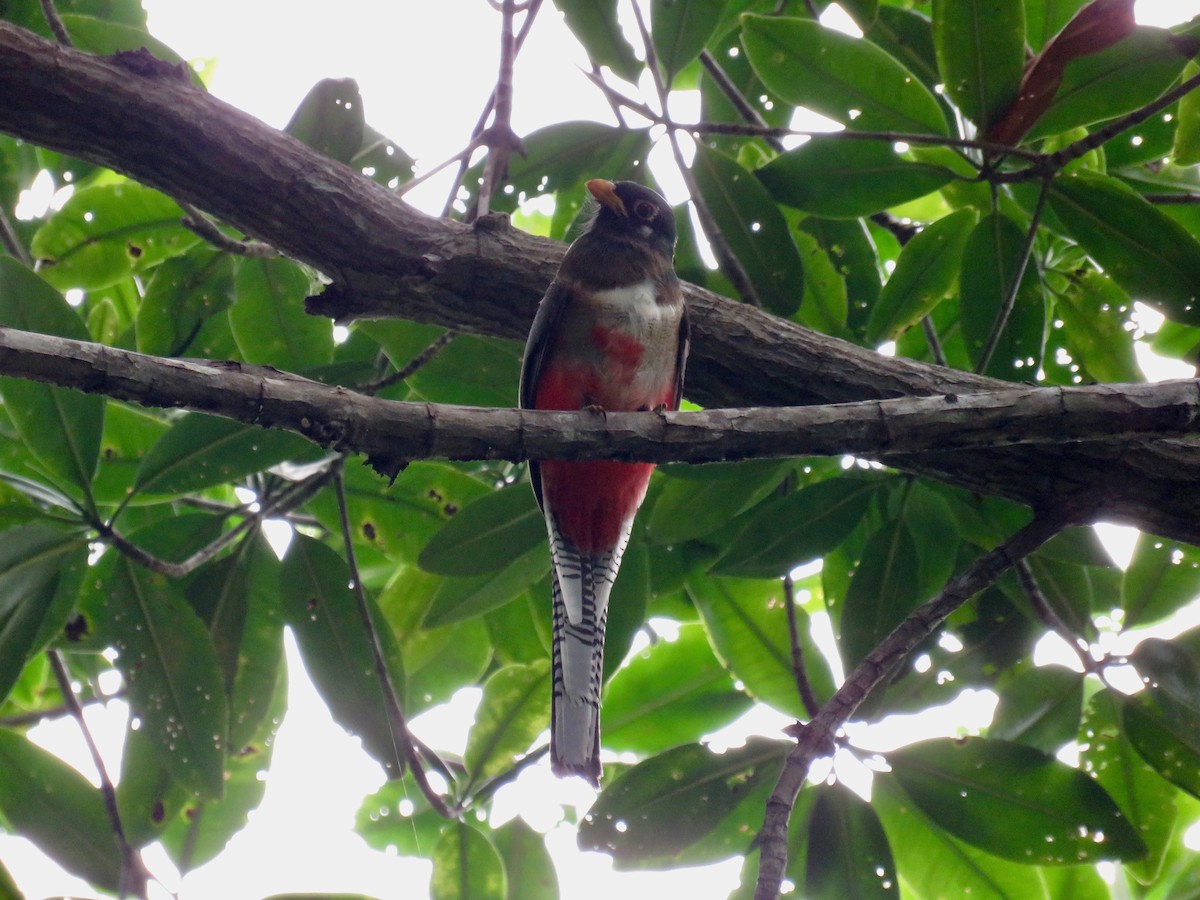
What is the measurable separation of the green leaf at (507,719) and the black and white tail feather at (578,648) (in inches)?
15.7

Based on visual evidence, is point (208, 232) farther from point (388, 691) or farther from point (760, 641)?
point (760, 641)

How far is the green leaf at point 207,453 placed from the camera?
3.06 metres

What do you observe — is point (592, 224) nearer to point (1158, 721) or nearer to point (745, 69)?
point (745, 69)

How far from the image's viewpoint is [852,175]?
3.14 meters

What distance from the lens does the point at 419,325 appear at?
3.39m

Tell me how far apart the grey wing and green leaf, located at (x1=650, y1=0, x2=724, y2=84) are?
83 cm

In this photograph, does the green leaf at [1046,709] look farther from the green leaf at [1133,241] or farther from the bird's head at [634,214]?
the bird's head at [634,214]

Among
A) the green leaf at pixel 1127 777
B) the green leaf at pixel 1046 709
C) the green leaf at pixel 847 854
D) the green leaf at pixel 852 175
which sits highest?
the green leaf at pixel 852 175

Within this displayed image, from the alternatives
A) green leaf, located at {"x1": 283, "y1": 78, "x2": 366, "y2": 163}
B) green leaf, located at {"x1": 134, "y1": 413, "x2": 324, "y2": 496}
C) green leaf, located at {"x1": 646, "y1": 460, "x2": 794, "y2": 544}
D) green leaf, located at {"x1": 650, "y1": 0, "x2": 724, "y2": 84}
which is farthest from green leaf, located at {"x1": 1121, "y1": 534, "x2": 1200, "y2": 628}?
green leaf, located at {"x1": 283, "y1": 78, "x2": 366, "y2": 163}

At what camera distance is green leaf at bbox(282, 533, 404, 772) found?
3.29m

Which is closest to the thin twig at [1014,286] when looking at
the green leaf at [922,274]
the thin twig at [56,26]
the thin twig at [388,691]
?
the green leaf at [922,274]

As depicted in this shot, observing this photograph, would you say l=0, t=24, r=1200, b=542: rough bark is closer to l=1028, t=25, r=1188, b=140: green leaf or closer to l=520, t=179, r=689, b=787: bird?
l=520, t=179, r=689, b=787: bird

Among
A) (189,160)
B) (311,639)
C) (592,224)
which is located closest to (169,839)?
(311,639)

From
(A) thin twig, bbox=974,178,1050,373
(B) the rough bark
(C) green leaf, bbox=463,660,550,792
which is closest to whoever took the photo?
(B) the rough bark
